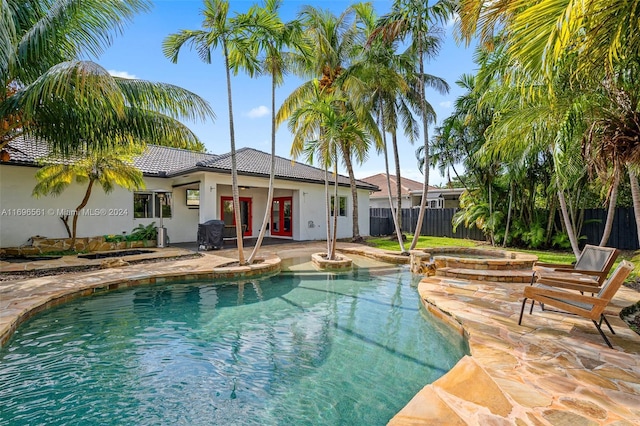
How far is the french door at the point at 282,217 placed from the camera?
18.7 m

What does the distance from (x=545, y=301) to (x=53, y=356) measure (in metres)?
7.14

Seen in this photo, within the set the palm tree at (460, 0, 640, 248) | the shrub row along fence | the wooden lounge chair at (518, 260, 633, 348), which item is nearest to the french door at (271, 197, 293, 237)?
the shrub row along fence

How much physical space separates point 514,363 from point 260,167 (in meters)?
14.7

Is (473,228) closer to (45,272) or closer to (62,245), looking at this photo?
(45,272)

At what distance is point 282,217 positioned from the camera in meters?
19.1

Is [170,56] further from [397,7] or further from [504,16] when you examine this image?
[504,16]

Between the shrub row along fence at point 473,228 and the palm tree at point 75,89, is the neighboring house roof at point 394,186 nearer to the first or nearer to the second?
the shrub row along fence at point 473,228

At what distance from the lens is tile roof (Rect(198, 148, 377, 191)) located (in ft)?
46.9

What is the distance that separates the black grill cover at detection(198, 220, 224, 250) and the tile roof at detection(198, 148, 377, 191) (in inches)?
92.4

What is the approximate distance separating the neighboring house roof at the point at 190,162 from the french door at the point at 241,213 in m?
2.46

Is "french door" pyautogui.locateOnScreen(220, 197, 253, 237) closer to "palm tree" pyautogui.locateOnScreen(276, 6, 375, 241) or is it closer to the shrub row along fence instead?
"palm tree" pyautogui.locateOnScreen(276, 6, 375, 241)

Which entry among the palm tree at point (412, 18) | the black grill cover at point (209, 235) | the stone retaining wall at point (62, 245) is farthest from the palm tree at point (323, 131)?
the stone retaining wall at point (62, 245)

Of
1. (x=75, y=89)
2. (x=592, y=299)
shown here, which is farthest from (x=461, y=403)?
(x=75, y=89)

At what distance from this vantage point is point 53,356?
4.51 metres
